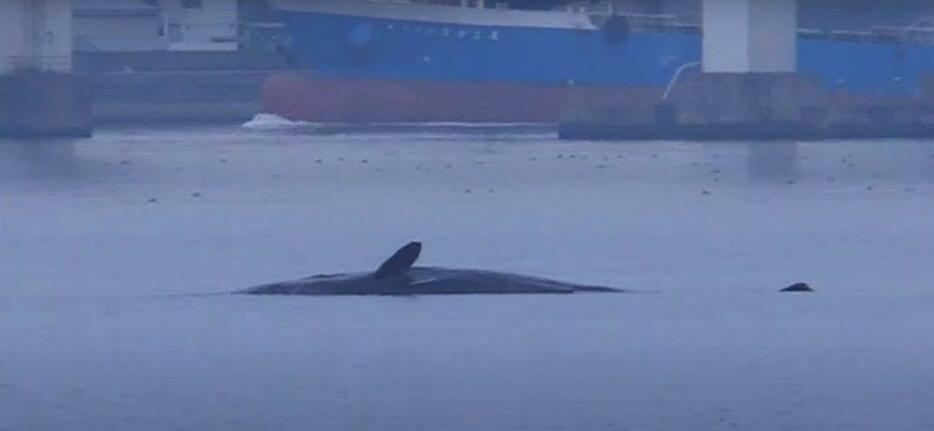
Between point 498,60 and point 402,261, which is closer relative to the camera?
point 402,261

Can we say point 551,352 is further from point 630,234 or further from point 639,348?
point 630,234

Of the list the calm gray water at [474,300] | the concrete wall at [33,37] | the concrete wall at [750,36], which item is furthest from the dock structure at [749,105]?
the concrete wall at [33,37]

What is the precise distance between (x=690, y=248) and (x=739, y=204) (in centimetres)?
582

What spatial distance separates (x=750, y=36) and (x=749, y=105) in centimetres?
120

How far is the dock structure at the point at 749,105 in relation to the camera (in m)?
43.8

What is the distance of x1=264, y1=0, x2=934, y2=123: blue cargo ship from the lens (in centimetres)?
5022

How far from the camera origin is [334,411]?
12977 millimetres

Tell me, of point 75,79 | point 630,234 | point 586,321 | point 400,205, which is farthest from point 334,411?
point 75,79

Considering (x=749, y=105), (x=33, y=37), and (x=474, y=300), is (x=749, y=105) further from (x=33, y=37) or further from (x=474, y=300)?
(x=474, y=300)

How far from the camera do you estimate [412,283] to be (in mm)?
17594

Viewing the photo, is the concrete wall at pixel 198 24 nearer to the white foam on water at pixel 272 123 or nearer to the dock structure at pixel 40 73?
the white foam on water at pixel 272 123

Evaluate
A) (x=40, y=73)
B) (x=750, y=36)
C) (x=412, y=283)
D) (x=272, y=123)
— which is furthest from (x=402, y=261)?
(x=272, y=123)

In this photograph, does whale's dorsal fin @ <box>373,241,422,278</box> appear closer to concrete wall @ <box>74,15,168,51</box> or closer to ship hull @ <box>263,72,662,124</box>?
ship hull @ <box>263,72,662,124</box>

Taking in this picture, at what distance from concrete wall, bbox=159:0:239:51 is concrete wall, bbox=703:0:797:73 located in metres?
8.89
